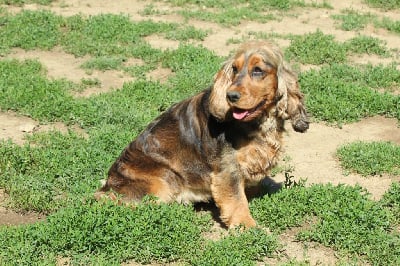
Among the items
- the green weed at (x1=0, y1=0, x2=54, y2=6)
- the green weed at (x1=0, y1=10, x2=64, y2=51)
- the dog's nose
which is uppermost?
the dog's nose

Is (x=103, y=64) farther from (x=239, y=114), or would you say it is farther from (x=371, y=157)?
(x=239, y=114)

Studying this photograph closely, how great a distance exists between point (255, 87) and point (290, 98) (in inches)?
19.1

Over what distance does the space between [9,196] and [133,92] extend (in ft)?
10.7

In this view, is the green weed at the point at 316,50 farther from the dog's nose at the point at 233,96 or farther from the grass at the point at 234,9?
the dog's nose at the point at 233,96

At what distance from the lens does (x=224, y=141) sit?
5.77 metres

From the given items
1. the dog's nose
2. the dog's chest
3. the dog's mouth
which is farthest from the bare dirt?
the dog's nose

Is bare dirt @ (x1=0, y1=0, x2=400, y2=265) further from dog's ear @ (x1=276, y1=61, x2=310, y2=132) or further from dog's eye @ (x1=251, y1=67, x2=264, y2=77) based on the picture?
dog's eye @ (x1=251, y1=67, x2=264, y2=77)

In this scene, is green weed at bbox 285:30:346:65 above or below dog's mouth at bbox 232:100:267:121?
below

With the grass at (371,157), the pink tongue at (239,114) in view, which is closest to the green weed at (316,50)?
the grass at (371,157)

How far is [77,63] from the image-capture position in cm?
1073

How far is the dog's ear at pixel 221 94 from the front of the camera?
A: 18.1 feet

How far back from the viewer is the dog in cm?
549

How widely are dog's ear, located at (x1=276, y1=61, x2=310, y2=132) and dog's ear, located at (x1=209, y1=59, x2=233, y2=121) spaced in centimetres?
48

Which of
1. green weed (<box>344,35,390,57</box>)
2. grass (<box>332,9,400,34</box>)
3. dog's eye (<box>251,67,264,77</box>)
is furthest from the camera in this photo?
grass (<box>332,9,400,34</box>)
